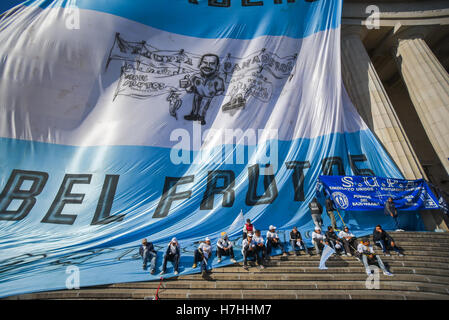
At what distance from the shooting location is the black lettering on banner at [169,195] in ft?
24.2

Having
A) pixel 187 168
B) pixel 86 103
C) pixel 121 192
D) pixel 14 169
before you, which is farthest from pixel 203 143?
pixel 14 169

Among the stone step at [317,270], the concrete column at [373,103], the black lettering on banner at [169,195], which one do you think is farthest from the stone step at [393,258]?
the concrete column at [373,103]

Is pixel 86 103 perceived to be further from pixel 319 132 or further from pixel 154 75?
pixel 319 132

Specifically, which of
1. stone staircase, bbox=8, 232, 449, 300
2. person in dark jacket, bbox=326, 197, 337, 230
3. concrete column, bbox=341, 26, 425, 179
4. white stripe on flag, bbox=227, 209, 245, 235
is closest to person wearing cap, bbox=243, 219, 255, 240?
white stripe on flag, bbox=227, 209, 245, 235

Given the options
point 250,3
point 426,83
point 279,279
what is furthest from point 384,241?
point 250,3

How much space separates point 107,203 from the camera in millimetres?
7277

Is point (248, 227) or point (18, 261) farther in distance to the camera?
point (248, 227)

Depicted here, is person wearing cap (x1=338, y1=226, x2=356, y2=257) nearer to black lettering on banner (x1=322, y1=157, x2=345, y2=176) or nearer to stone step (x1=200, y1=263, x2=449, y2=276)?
stone step (x1=200, y1=263, x2=449, y2=276)

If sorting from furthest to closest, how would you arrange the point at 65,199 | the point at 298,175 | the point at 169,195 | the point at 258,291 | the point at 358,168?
the point at 358,168 < the point at 298,175 < the point at 169,195 < the point at 65,199 < the point at 258,291

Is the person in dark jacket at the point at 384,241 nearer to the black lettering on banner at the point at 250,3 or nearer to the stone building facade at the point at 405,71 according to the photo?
the stone building facade at the point at 405,71

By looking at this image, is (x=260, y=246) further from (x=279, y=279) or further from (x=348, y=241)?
(x=348, y=241)

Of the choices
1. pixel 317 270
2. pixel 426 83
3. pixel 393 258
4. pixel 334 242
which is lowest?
pixel 317 270

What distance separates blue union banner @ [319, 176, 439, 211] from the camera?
25.7 ft

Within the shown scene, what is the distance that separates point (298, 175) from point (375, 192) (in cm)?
304
